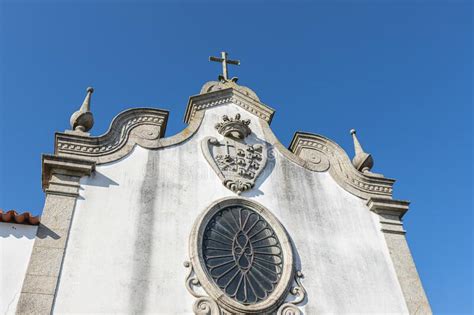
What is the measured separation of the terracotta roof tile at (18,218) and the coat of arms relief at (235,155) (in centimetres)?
340

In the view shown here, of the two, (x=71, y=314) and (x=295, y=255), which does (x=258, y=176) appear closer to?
(x=295, y=255)

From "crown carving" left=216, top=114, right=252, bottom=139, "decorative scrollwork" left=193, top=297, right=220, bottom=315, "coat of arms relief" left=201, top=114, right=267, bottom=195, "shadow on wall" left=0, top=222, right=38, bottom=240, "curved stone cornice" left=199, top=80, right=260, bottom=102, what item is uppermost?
"curved stone cornice" left=199, top=80, right=260, bottom=102

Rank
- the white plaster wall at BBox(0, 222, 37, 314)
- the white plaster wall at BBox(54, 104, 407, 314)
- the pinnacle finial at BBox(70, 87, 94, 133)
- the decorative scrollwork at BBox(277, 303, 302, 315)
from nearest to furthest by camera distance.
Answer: the white plaster wall at BBox(0, 222, 37, 314) → the white plaster wall at BBox(54, 104, 407, 314) → the decorative scrollwork at BBox(277, 303, 302, 315) → the pinnacle finial at BBox(70, 87, 94, 133)

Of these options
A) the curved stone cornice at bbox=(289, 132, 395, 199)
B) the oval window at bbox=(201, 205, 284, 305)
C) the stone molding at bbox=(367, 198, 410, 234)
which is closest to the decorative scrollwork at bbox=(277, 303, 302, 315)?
the oval window at bbox=(201, 205, 284, 305)

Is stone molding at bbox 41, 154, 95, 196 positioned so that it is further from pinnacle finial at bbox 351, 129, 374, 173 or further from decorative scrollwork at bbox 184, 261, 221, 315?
pinnacle finial at bbox 351, 129, 374, 173

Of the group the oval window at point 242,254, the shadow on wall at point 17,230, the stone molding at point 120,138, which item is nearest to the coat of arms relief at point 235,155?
the oval window at point 242,254

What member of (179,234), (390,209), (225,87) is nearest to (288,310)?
(179,234)

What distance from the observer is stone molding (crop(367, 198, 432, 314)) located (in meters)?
9.01

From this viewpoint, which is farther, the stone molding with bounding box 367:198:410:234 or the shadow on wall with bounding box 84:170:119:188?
the stone molding with bounding box 367:198:410:234

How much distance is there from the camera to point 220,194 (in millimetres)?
9312

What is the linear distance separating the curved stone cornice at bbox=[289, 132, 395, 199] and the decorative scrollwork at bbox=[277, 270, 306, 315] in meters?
2.69

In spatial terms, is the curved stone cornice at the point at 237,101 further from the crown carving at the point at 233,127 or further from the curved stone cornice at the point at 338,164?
the curved stone cornice at the point at 338,164

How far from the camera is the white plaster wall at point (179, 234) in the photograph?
753cm

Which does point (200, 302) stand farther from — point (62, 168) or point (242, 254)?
point (62, 168)
